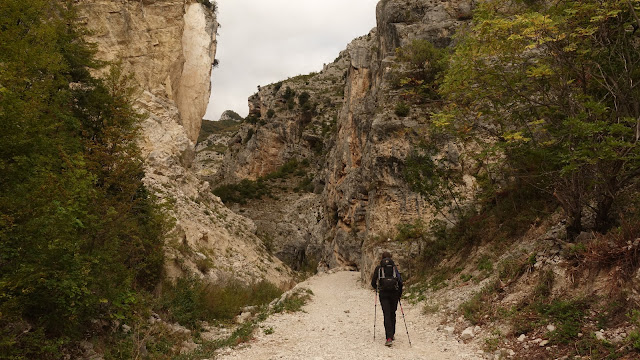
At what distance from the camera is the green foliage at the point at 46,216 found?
522cm

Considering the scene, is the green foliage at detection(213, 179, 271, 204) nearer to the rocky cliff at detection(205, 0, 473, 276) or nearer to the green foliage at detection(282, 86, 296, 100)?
the rocky cliff at detection(205, 0, 473, 276)

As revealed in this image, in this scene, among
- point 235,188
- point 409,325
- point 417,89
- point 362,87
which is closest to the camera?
point 409,325

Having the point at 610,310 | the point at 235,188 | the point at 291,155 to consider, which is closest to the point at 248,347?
the point at 610,310

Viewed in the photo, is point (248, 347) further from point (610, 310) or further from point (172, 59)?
point (172, 59)

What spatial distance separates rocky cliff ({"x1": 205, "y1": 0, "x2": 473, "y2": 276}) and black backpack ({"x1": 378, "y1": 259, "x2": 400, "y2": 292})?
965 centimetres

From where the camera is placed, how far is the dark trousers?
23.0 feet

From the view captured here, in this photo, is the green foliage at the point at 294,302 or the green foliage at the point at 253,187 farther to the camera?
the green foliage at the point at 253,187

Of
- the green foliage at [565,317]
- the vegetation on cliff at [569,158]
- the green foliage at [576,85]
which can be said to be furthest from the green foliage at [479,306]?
the green foliage at [576,85]

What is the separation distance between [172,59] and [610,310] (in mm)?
29175

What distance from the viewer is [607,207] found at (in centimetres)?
732

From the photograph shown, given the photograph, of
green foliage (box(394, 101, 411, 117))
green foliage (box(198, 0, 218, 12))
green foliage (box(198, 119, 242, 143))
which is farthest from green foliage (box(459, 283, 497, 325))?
green foliage (box(198, 119, 242, 143))

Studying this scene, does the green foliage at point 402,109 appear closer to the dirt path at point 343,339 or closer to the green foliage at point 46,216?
the dirt path at point 343,339

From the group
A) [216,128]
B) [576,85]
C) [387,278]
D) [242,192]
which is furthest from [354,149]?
[216,128]

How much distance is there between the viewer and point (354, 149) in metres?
28.2
